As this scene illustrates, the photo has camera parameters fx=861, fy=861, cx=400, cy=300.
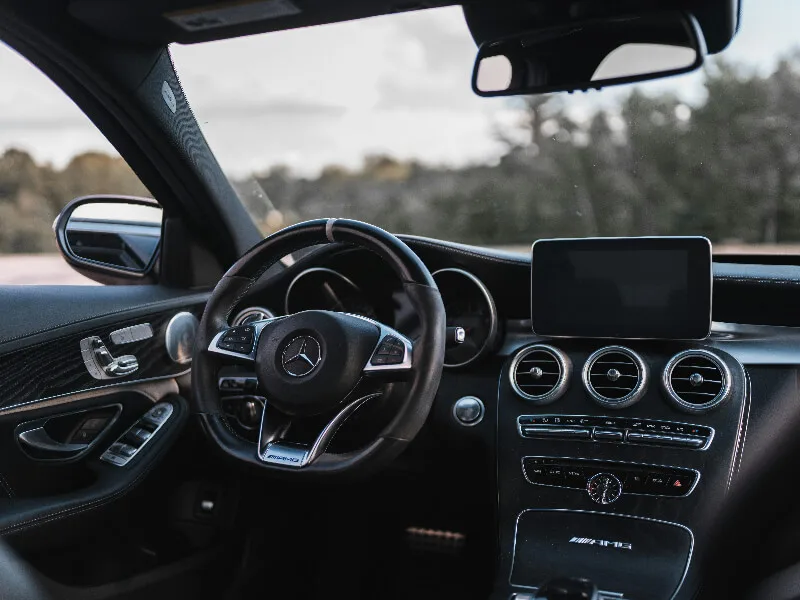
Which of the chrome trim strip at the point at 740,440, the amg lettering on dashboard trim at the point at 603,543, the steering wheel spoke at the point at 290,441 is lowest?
the amg lettering on dashboard trim at the point at 603,543

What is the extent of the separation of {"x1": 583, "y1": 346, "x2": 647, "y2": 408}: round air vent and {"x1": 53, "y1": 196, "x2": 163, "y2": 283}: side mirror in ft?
5.23

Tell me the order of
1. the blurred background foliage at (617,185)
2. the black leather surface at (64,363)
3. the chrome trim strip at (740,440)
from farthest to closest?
the blurred background foliage at (617,185) < the chrome trim strip at (740,440) < the black leather surface at (64,363)

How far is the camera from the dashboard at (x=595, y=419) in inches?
97.0

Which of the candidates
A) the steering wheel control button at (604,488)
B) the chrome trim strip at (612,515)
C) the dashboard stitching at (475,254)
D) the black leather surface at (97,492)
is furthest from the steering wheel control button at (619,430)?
the black leather surface at (97,492)

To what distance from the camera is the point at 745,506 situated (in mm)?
2494

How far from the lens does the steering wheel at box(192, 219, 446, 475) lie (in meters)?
2.07

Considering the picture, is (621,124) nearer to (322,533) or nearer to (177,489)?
(322,533)

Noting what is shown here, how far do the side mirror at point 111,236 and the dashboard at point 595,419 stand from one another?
1.56ft

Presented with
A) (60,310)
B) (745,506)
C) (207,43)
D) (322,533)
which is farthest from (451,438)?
(207,43)

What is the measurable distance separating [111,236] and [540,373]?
1.61 m

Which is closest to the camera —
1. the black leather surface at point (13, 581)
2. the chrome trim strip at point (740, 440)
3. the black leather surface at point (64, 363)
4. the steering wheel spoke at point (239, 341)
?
the black leather surface at point (13, 581)

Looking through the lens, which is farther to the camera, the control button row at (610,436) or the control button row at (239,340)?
the control button row at (610,436)

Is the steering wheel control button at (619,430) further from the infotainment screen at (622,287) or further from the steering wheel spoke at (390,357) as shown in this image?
the steering wheel spoke at (390,357)

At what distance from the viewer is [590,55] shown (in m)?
2.47
